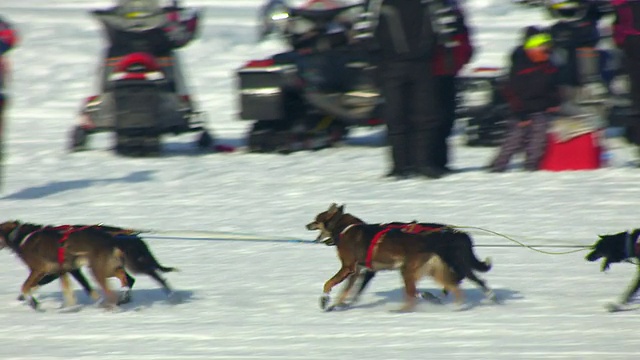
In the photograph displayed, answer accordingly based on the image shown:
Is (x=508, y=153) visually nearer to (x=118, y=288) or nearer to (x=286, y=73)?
(x=286, y=73)

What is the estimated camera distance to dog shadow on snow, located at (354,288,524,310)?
6875 mm

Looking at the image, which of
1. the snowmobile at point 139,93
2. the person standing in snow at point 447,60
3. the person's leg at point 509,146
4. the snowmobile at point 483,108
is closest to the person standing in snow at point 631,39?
the person's leg at point 509,146

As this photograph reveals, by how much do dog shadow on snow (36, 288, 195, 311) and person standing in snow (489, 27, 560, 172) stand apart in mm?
4731

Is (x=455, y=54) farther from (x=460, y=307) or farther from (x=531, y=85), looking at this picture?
(x=460, y=307)

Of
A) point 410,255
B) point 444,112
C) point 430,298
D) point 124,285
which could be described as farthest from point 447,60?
point 124,285

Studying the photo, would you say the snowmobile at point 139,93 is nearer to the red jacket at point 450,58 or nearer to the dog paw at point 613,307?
the red jacket at point 450,58

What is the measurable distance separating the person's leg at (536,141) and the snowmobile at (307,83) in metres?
2.41

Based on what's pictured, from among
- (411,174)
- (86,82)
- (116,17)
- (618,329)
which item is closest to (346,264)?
(618,329)

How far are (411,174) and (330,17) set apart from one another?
2.98 meters

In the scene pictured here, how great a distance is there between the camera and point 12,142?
15.2 m

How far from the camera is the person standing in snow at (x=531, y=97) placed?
1088 centimetres

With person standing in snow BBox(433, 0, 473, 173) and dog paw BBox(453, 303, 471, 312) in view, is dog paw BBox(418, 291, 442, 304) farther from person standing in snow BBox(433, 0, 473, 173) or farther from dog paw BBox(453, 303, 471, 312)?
person standing in snow BBox(433, 0, 473, 173)

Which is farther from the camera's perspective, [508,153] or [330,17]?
[330,17]

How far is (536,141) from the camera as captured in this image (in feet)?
36.5
